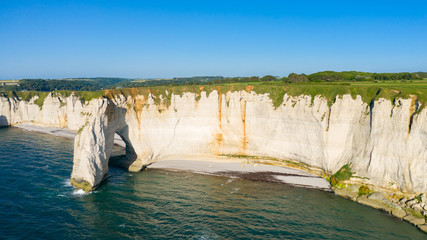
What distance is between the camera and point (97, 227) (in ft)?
79.6

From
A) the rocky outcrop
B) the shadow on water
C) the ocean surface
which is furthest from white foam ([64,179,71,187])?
the shadow on water

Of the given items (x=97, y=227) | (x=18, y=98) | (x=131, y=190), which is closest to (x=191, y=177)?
(x=131, y=190)

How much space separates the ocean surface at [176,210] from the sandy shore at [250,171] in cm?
138

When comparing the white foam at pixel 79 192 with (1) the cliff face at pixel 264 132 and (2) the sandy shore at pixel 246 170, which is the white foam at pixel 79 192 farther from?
(2) the sandy shore at pixel 246 170

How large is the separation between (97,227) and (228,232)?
42.2ft

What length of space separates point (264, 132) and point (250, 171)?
21.6 feet

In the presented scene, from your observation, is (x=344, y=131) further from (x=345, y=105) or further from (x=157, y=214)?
(x=157, y=214)

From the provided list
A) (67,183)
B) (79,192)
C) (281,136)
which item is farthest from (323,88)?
(67,183)

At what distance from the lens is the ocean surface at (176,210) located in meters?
23.6

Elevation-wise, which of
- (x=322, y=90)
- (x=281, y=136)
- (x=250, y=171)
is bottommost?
(x=250, y=171)

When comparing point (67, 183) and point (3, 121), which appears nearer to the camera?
point (67, 183)

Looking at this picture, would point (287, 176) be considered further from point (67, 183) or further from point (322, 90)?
point (67, 183)

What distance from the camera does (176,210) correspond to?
90.9 feet

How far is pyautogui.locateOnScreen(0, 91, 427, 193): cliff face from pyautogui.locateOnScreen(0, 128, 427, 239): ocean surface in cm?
456
